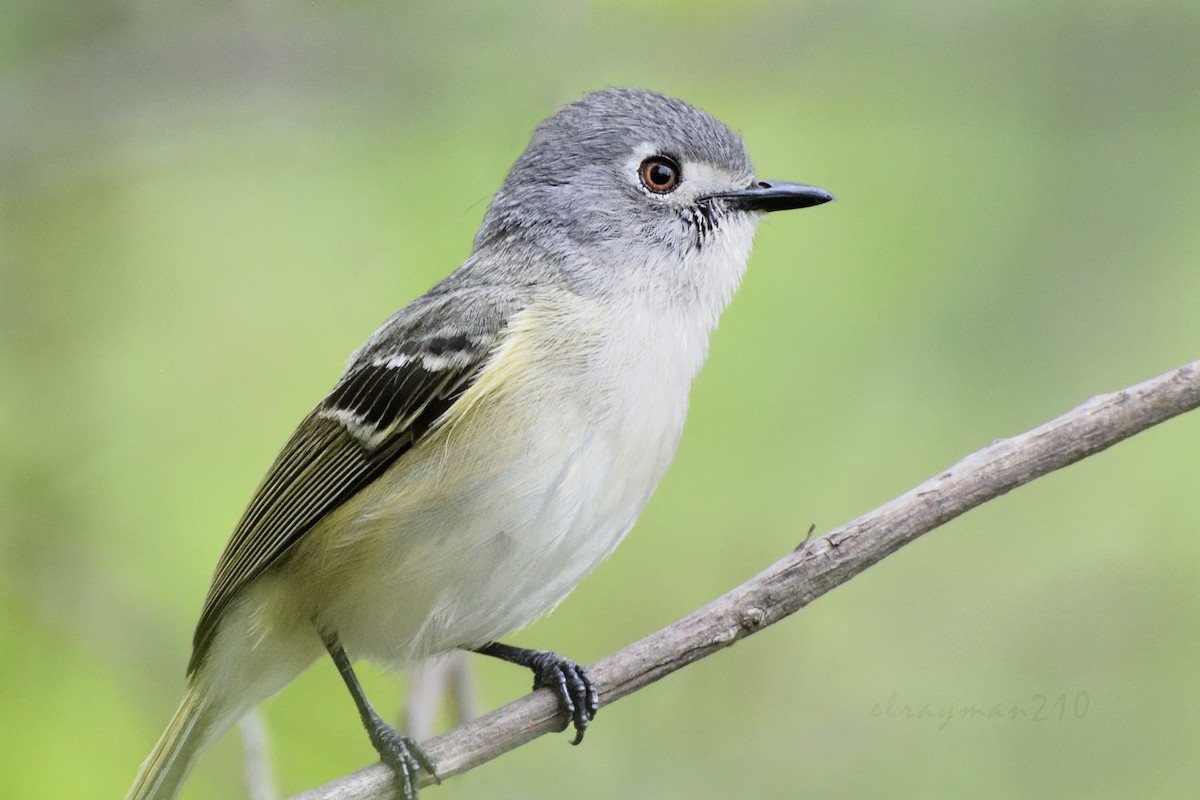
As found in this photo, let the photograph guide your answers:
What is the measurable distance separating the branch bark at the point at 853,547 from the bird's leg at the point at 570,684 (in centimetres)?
18

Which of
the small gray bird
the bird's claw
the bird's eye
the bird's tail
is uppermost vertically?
the bird's eye

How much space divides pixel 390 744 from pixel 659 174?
142cm

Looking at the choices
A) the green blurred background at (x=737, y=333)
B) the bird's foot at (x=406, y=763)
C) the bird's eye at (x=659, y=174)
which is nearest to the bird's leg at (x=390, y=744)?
the bird's foot at (x=406, y=763)

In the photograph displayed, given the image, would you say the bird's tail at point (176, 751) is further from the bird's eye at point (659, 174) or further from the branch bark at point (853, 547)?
the bird's eye at point (659, 174)

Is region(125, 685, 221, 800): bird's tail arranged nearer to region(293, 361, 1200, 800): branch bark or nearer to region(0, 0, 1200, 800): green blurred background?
region(0, 0, 1200, 800): green blurred background

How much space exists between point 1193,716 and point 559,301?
7.04 feet

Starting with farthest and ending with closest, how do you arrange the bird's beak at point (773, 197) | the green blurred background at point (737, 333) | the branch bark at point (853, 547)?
the green blurred background at point (737, 333) → the bird's beak at point (773, 197) → the branch bark at point (853, 547)

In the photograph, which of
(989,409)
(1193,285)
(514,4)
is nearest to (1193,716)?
(989,409)

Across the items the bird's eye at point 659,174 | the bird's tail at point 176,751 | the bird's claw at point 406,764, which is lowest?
the bird's claw at point 406,764

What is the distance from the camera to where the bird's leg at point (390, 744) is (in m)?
2.39

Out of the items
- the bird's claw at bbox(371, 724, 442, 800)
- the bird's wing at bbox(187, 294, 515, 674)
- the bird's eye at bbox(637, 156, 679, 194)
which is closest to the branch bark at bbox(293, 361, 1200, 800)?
the bird's claw at bbox(371, 724, 442, 800)

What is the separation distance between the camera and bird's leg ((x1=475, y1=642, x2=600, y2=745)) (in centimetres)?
258

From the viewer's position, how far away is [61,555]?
314 centimetres

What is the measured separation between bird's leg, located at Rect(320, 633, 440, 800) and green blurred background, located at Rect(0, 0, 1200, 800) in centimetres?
43
